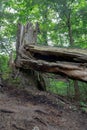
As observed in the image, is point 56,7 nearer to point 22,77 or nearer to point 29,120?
point 22,77

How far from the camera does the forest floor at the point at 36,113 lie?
521 centimetres

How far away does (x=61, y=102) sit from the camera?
24.1ft

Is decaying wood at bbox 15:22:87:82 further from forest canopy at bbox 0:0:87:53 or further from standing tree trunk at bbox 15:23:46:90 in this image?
forest canopy at bbox 0:0:87:53

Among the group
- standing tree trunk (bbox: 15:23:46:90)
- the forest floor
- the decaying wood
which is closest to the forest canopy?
standing tree trunk (bbox: 15:23:46:90)

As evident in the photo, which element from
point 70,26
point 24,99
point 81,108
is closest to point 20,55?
point 24,99

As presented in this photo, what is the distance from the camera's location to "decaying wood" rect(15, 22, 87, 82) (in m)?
7.00

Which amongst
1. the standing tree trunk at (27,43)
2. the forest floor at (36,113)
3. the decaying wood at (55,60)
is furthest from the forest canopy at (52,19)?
the forest floor at (36,113)

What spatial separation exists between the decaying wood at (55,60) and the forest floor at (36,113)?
3.17 ft

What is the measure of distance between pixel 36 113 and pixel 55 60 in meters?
2.43

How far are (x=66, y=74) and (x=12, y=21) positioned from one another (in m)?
7.73

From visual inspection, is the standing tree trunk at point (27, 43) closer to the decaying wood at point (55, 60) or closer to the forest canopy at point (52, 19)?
the decaying wood at point (55, 60)

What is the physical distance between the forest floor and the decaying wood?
97 cm

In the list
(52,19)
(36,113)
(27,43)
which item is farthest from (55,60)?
(52,19)

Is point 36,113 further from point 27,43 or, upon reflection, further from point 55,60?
point 27,43
